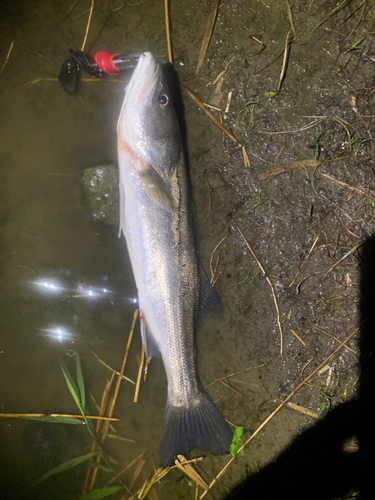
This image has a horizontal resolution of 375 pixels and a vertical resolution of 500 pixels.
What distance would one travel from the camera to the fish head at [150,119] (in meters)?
2.39

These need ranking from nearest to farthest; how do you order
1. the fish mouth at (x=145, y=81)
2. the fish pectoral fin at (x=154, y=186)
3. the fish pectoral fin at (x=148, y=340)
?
the fish mouth at (x=145, y=81)
the fish pectoral fin at (x=154, y=186)
the fish pectoral fin at (x=148, y=340)

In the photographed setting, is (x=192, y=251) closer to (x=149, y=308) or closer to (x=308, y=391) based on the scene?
(x=149, y=308)

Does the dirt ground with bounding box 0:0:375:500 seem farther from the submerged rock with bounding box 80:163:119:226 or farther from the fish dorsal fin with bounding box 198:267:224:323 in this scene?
the fish dorsal fin with bounding box 198:267:224:323

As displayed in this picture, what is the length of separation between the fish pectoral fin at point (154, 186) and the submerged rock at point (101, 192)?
0.60 metres

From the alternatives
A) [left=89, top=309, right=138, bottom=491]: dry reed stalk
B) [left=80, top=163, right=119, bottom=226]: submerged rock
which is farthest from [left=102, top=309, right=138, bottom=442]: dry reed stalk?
[left=80, top=163, right=119, bottom=226]: submerged rock

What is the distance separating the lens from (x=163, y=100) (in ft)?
8.09

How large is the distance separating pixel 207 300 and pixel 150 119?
170 cm

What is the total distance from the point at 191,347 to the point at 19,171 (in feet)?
8.01

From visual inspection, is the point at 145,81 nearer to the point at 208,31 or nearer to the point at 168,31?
the point at 168,31

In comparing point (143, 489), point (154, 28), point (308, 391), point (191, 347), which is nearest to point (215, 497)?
point (143, 489)

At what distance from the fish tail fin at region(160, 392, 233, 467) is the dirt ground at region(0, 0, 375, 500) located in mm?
335

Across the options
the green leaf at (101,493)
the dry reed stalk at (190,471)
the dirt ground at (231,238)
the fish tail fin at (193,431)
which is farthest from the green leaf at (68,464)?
the dry reed stalk at (190,471)

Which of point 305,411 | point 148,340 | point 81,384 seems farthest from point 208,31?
point 305,411

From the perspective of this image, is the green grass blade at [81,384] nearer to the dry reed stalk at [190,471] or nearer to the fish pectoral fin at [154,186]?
the dry reed stalk at [190,471]
